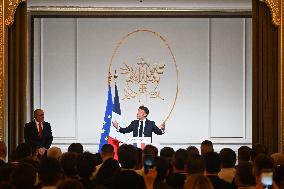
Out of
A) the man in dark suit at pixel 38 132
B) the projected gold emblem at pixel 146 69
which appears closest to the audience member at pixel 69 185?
the man in dark suit at pixel 38 132

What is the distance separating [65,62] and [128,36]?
4.83 feet

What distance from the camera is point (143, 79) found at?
14.9 m

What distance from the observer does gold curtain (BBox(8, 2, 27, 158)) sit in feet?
34.8

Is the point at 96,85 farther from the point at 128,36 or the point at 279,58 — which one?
the point at 279,58

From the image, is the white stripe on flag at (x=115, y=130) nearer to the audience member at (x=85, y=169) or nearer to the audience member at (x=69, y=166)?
the audience member at (x=69, y=166)

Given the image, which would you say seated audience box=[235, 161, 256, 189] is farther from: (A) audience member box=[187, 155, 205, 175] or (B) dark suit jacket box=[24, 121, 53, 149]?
(B) dark suit jacket box=[24, 121, 53, 149]

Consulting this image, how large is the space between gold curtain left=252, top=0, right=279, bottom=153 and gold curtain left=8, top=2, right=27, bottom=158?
11.9 ft

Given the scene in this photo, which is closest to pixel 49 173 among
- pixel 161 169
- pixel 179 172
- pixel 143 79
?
pixel 161 169

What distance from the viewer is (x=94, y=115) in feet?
48.0

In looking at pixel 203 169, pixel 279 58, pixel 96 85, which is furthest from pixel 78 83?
pixel 203 169

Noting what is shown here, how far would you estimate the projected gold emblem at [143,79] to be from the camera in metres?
14.8

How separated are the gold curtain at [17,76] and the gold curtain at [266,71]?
3642mm

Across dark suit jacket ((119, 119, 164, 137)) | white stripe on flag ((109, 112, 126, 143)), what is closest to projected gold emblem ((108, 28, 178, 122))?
white stripe on flag ((109, 112, 126, 143))

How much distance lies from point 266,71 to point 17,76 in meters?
3.92
